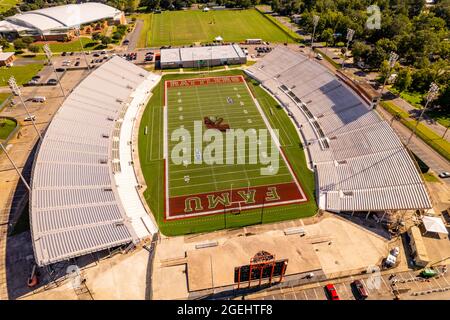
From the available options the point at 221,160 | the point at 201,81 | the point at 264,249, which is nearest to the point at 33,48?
the point at 201,81

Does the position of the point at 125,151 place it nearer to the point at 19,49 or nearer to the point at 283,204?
the point at 283,204

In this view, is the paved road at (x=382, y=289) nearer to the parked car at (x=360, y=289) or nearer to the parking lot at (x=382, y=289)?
the parking lot at (x=382, y=289)

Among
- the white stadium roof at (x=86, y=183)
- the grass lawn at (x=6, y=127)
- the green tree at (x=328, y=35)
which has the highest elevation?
the green tree at (x=328, y=35)

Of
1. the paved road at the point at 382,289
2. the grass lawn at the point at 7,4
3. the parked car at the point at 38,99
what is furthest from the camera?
the grass lawn at the point at 7,4

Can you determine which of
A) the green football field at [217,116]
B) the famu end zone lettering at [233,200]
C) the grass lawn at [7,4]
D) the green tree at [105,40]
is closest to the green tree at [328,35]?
the green football field at [217,116]

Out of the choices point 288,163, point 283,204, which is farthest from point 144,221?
A: point 288,163

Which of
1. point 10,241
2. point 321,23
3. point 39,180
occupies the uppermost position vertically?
point 321,23
